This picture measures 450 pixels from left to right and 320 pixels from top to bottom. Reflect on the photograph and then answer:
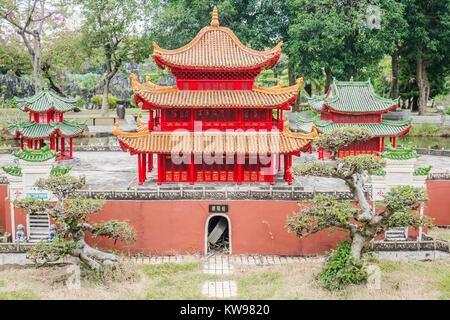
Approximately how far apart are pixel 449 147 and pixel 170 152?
29436mm

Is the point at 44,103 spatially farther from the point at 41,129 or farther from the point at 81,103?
the point at 81,103

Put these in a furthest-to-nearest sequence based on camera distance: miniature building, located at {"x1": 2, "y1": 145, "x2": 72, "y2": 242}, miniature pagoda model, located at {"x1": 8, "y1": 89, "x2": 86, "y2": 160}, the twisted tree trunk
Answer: miniature pagoda model, located at {"x1": 8, "y1": 89, "x2": 86, "y2": 160}
miniature building, located at {"x1": 2, "y1": 145, "x2": 72, "y2": 242}
the twisted tree trunk

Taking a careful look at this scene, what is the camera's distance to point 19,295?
1477 cm

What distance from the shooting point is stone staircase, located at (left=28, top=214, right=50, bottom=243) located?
18.9 m

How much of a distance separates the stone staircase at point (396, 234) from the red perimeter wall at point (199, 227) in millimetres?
2000

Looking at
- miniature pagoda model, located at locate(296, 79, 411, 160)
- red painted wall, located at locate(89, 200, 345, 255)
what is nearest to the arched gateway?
red painted wall, located at locate(89, 200, 345, 255)

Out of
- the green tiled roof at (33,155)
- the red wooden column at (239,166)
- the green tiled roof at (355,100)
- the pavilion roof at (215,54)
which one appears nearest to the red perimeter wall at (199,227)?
the red wooden column at (239,166)

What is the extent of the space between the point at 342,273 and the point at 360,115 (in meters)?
14.5

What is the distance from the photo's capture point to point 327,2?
40906 millimetres

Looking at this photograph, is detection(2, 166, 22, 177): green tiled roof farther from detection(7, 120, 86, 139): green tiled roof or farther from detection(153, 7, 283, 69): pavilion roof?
detection(7, 120, 86, 139): green tiled roof

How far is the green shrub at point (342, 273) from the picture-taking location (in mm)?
15305

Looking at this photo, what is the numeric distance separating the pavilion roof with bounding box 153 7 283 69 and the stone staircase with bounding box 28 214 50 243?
8.63 m

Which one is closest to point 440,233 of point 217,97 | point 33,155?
point 217,97

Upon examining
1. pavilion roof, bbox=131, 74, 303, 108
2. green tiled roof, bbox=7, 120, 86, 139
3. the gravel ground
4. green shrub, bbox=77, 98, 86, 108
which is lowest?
the gravel ground
